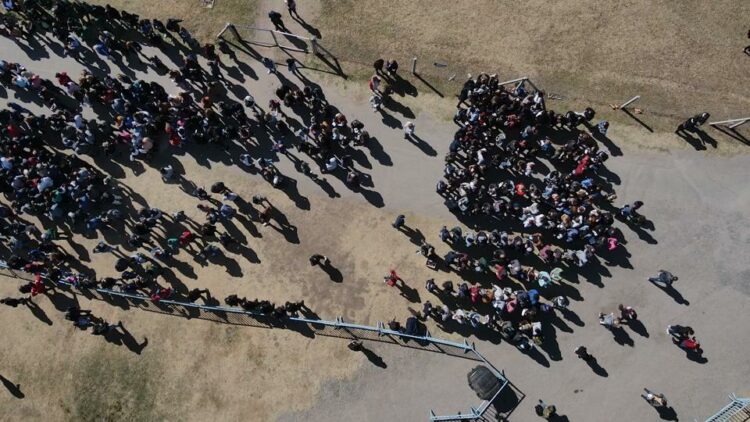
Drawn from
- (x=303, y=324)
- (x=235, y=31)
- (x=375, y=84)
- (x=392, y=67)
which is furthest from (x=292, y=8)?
(x=303, y=324)

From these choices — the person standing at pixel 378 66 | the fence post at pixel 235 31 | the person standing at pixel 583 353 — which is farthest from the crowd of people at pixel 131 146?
the person standing at pixel 583 353

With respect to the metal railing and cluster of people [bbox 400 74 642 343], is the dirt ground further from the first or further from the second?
cluster of people [bbox 400 74 642 343]

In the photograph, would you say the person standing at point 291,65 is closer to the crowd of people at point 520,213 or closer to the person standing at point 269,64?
the person standing at point 269,64

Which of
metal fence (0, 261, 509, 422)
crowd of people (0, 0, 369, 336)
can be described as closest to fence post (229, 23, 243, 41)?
crowd of people (0, 0, 369, 336)

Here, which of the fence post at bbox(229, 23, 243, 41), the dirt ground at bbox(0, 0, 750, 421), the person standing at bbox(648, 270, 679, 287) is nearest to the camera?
the person standing at bbox(648, 270, 679, 287)

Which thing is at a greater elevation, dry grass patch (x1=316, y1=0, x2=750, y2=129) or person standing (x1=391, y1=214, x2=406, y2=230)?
dry grass patch (x1=316, y1=0, x2=750, y2=129)

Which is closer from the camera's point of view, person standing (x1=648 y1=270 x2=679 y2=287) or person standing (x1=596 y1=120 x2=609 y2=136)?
person standing (x1=648 y1=270 x2=679 y2=287)

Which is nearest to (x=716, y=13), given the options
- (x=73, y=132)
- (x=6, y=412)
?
(x=73, y=132)

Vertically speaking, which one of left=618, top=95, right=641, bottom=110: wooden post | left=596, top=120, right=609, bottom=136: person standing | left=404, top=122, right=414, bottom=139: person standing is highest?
left=618, top=95, right=641, bottom=110: wooden post
